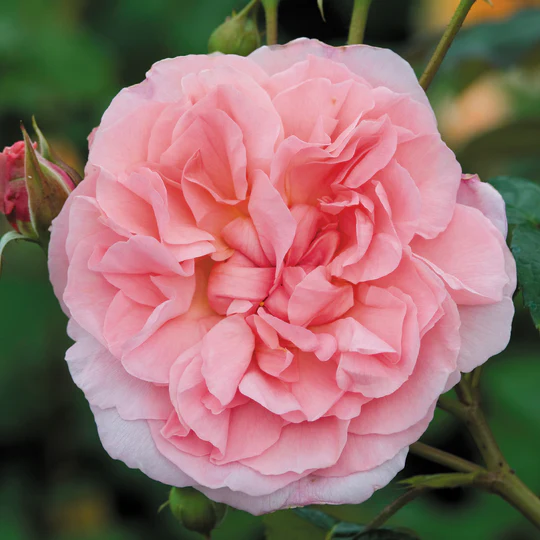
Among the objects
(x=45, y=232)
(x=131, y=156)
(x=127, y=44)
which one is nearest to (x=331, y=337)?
(x=131, y=156)

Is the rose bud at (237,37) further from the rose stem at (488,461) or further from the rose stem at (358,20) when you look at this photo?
the rose stem at (488,461)

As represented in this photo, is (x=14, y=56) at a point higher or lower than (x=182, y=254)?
lower

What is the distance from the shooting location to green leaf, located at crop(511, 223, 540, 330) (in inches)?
40.6

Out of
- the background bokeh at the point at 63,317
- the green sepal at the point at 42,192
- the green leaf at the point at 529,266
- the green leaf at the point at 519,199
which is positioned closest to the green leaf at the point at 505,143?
the background bokeh at the point at 63,317

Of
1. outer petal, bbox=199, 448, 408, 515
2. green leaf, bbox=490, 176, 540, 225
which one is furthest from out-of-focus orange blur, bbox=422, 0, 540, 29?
outer petal, bbox=199, 448, 408, 515

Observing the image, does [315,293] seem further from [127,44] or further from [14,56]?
[127,44]

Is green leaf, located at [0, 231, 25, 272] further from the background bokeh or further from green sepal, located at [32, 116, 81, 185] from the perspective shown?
the background bokeh

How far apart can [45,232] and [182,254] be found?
252 millimetres

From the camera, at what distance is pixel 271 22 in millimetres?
1116

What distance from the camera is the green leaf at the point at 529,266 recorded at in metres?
1.03

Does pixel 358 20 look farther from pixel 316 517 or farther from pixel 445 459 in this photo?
pixel 316 517

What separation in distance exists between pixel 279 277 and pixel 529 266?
1.11ft

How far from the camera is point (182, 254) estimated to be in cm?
89

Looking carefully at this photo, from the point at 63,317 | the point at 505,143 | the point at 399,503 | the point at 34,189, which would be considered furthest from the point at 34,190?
the point at 63,317
